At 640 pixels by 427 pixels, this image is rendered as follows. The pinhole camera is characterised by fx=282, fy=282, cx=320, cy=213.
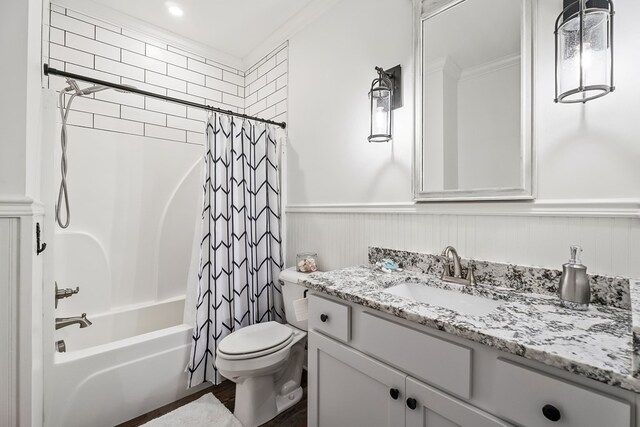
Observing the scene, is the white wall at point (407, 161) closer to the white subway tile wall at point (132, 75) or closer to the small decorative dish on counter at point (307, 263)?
the small decorative dish on counter at point (307, 263)

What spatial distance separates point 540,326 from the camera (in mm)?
780

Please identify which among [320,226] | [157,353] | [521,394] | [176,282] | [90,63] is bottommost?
[157,353]

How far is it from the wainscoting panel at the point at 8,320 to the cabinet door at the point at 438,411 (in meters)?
1.33

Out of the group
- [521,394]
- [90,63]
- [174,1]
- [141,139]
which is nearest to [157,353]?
[141,139]

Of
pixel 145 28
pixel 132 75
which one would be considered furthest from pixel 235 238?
pixel 145 28

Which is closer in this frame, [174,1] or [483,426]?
[483,426]

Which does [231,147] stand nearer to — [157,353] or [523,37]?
[157,353]

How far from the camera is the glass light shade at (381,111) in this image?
5.06ft

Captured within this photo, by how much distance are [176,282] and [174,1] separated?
7.05 feet

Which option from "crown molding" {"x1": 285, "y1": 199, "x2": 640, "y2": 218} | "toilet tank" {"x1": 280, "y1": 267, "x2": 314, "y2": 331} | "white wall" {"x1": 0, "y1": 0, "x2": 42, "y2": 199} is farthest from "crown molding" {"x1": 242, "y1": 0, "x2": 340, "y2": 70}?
"toilet tank" {"x1": 280, "y1": 267, "x2": 314, "y2": 331}

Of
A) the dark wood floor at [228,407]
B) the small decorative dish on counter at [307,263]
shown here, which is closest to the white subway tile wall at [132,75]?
the small decorative dish on counter at [307,263]

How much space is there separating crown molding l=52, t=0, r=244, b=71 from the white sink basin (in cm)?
264

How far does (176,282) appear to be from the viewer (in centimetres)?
241

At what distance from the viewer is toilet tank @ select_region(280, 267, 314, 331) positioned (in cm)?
186
